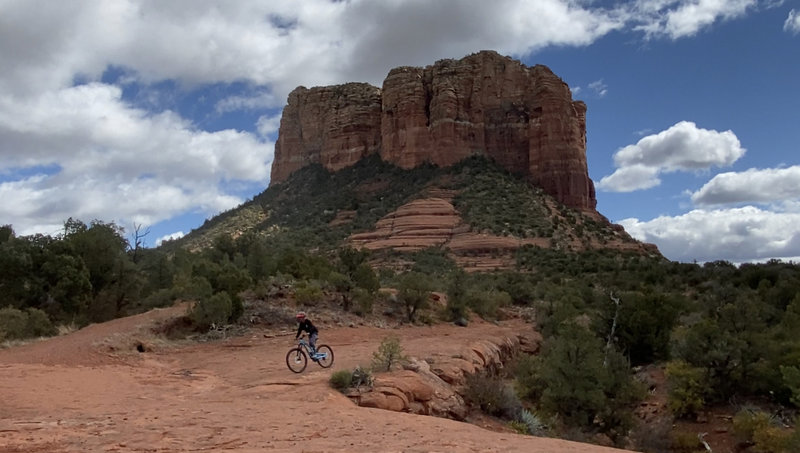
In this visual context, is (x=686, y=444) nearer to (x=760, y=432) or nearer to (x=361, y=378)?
(x=760, y=432)

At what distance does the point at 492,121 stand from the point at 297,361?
60.9m

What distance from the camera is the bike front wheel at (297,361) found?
12008 millimetres

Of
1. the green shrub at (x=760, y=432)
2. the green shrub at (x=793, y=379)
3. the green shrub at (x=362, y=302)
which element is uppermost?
the green shrub at (x=362, y=302)

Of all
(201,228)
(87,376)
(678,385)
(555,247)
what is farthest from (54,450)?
(201,228)

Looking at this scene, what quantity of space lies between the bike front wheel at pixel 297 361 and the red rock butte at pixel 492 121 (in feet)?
186

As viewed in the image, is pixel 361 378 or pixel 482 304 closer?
pixel 361 378

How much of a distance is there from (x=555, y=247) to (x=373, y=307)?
99.2 feet

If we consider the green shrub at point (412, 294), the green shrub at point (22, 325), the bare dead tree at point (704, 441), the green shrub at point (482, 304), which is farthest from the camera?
the green shrub at point (482, 304)

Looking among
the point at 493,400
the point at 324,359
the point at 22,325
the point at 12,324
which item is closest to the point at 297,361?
the point at 324,359

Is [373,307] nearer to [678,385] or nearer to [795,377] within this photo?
[678,385]

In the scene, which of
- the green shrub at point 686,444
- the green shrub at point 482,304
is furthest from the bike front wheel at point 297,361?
the green shrub at point 482,304

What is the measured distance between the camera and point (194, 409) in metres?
8.80

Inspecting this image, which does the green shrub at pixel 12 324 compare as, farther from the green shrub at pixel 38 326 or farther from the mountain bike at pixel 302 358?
the mountain bike at pixel 302 358

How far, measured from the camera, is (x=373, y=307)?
78.8 feet
